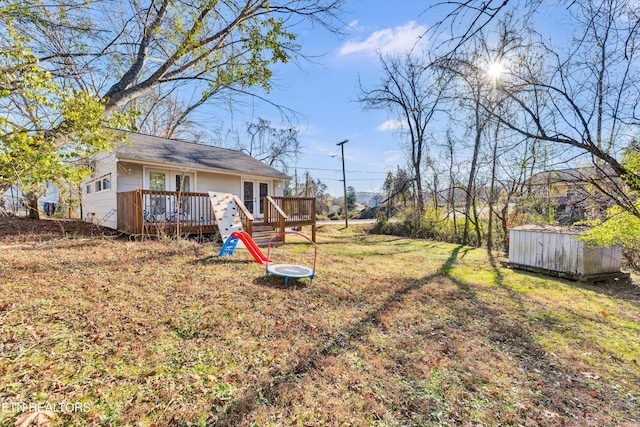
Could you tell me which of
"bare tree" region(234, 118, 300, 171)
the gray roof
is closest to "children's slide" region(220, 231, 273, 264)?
the gray roof

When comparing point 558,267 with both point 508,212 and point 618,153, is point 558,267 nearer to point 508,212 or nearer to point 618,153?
point 618,153

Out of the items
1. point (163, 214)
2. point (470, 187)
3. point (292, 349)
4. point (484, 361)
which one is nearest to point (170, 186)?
point (163, 214)

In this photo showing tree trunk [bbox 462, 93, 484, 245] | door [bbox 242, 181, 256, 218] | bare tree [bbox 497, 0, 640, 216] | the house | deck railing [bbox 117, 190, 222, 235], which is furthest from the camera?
door [bbox 242, 181, 256, 218]

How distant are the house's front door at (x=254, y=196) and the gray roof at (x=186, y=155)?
775mm

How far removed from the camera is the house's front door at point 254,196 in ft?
43.3

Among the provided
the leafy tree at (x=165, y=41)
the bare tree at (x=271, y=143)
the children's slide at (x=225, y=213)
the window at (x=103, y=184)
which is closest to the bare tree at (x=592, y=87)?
the leafy tree at (x=165, y=41)

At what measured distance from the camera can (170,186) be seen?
10.7 m

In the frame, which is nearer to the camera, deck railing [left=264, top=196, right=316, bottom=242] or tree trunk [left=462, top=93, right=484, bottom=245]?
deck railing [left=264, top=196, right=316, bottom=242]

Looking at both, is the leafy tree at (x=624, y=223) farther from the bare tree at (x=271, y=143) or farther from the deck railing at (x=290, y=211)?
the bare tree at (x=271, y=143)

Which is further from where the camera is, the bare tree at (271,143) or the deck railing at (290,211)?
the bare tree at (271,143)

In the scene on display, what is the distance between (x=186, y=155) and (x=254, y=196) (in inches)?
136

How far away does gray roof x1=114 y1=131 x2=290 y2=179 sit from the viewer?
31.6 feet

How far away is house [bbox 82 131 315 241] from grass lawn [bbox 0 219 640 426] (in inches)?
96.2

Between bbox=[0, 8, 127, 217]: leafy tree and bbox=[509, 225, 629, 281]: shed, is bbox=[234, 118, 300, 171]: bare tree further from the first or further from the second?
bbox=[0, 8, 127, 217]: leafy tree
